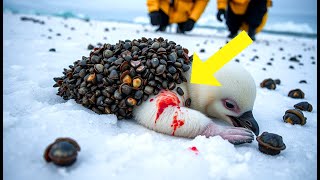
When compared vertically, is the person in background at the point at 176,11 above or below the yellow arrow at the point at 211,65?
below

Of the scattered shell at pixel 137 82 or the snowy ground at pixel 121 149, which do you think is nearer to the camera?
the snowy ground at pixel 121 149

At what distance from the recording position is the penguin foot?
5.90ft

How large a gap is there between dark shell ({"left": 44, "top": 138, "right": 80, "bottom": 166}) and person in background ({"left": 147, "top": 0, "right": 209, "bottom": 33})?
746cm

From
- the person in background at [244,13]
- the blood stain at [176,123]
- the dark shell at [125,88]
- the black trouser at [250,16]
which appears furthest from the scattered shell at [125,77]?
the black trouser at [250,16]

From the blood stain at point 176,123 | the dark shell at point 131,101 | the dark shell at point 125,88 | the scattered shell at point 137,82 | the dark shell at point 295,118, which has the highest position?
the scattered shell at point 137,82

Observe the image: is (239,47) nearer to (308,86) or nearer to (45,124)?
(45,124)

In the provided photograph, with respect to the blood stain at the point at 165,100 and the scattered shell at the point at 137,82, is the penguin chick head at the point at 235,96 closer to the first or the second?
the blood stain at the point at 165,100

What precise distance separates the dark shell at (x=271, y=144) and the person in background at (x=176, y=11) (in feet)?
23.4

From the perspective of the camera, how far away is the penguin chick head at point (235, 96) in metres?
2.00

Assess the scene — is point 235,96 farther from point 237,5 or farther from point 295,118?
point 237,5

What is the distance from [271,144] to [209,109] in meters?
0.57

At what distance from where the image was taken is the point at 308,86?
12.7 feet

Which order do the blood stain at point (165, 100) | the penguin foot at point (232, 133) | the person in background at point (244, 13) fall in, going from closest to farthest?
1. the penguin foot at point (232, 133)
2. the blood stain at point (165, 100)
3. the person in background at point (244, 13)

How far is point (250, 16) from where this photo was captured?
28.1ft
